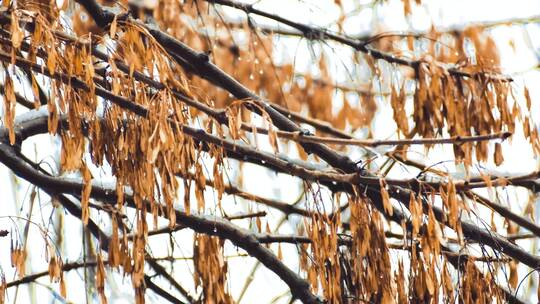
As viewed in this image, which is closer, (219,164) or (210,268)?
(219,164)

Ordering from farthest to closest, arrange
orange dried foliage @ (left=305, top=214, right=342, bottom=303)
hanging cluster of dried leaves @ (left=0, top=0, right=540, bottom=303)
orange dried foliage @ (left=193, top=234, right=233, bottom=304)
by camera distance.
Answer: orange dried foliage @ (left=193, top=234, right=233, bottom=304) < orange dried foliage @ (left=305, top=214, right=342, bottom=303) < hanging cluster of dried leaves @ (left=0, top=0, right=540, bottom=303)

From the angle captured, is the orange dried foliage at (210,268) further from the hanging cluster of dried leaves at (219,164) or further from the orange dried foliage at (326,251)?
the orange dried foliage at (326,251)

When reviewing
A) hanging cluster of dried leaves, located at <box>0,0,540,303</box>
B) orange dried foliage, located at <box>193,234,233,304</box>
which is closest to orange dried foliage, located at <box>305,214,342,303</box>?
hanging cluster of dried leaves, located at <box>0,0,540,303</box>

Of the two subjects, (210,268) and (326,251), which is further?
(210,268)

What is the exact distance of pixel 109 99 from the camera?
2.14 metres

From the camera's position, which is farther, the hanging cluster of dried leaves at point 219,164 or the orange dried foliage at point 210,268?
the orange dried foliage at point 210,268

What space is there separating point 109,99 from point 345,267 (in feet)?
2.24

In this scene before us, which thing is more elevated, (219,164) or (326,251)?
(219,164)

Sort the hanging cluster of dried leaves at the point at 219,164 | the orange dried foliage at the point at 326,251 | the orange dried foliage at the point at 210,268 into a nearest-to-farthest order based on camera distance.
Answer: the hanging cluster of dried leaves at the point at 219,164 → the orange dried foliage at the point at 326,251 → the orange dried foliage at the point at 210,268

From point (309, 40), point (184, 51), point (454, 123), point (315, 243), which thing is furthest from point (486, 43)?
point (315, 243)

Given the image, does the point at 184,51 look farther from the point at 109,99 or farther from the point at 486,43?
the point at 486,43

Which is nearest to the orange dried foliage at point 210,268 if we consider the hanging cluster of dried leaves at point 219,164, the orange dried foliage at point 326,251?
the hanging cluster of dried leaves at point 219,164

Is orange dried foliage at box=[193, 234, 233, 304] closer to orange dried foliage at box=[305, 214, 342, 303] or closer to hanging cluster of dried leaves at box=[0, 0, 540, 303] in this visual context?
hanging cluster of dried leaves at box=[0, 0, 540, 303]

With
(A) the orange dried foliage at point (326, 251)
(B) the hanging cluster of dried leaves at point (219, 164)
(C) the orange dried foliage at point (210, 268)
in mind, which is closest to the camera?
(B) the hanging cluster of dried leaves at point (219, 164)
